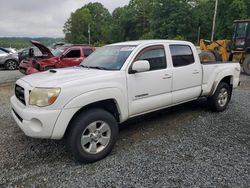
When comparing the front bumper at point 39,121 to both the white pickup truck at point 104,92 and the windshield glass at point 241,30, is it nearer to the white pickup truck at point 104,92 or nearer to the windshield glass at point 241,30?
the white pickup truck at point 104,92

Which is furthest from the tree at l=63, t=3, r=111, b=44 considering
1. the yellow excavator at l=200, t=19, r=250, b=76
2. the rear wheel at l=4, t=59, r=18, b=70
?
the yellow excavator at l=200, t=19, r=250, b=76

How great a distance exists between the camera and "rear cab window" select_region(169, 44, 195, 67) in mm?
4496

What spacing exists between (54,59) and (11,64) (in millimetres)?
7338

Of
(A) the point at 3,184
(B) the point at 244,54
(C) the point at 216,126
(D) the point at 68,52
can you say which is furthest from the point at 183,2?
(A) the point at 3,184

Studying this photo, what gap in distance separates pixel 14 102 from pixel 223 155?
3376mm

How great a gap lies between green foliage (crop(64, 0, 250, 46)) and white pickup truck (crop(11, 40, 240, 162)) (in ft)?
93.7

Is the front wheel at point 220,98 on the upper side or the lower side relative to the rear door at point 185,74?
lower

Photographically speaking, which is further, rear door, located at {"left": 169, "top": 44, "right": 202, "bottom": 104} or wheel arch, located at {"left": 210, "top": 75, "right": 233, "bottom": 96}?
wheel arch, located at {"left": 210, "top": 75, "right": 233, "bottom": 96}

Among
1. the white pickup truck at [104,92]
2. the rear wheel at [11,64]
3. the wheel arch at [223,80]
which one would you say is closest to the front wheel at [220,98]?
the wheel arch at [223,80]

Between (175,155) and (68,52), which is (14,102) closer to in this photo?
(175,155)

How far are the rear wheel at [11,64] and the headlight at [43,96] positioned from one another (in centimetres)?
1394

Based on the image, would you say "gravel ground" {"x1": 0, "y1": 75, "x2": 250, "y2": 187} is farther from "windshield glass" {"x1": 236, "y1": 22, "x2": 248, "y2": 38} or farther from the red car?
"windshield glass" {"x1": 236, "y1": 22, "x2": 248, "y2": 38}

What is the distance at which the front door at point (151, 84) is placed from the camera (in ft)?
12.3

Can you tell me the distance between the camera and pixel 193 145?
3.88 m
